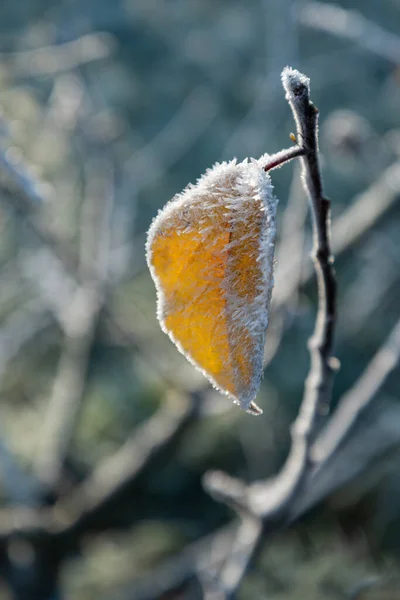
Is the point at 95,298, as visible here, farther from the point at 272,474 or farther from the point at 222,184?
the point at 222,184

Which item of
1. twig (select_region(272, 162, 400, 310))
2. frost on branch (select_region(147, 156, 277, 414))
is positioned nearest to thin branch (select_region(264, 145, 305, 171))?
frost on branch (select_region(147, 156, 277, 414))

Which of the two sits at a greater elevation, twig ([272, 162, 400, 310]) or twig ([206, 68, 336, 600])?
twig ([272, 162, 400, 310])

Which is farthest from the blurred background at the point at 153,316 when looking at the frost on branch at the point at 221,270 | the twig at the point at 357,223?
the frost on branch at the point at 221,270

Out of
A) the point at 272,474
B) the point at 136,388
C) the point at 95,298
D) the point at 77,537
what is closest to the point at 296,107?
the point at 95,298

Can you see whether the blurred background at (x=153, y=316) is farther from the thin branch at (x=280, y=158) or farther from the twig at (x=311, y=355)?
the thin branch at (x=280, y=158)

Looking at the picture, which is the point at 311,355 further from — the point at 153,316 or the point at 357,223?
the point at 153,316

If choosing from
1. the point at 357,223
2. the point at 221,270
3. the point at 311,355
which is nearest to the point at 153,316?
the point at 357,223

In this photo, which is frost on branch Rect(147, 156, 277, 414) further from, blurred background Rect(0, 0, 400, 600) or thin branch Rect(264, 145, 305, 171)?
blurred background Rect(0, 0, 400, 600)

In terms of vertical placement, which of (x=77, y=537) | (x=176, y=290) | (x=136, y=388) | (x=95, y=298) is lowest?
(x=176, y=290)
